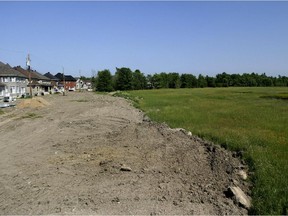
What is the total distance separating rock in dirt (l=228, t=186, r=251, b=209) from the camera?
28.8 feet

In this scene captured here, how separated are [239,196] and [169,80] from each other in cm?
11975

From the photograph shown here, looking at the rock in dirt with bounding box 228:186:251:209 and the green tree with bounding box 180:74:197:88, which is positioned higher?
the green tree with bounding box 180:74:197:88

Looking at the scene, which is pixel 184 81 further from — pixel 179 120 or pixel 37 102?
pixel 179 120

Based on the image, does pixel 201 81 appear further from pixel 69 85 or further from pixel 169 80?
pixel 69 85

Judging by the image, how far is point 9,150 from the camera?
15.7m

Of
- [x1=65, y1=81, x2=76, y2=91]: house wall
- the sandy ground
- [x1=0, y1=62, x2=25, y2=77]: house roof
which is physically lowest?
the sandy ground

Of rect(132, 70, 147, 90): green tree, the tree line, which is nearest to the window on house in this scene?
the tree line

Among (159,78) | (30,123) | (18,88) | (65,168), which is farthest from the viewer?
(159,78)

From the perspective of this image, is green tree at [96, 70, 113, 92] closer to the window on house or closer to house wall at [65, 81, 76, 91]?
house wall at [65, 81, 76, 91]

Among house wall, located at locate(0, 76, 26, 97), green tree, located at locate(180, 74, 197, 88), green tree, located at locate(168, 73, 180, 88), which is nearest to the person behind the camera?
house wall, located at locate(0, 76, 26, 97)

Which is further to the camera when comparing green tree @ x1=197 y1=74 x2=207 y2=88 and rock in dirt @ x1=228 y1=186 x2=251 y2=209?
green tree @ x1=197 y1=74 x2=207 y2=88

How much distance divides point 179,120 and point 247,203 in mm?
14283

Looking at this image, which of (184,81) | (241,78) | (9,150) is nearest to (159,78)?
(184,81)

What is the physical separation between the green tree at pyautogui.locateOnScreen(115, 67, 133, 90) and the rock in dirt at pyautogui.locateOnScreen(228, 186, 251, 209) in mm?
105115
